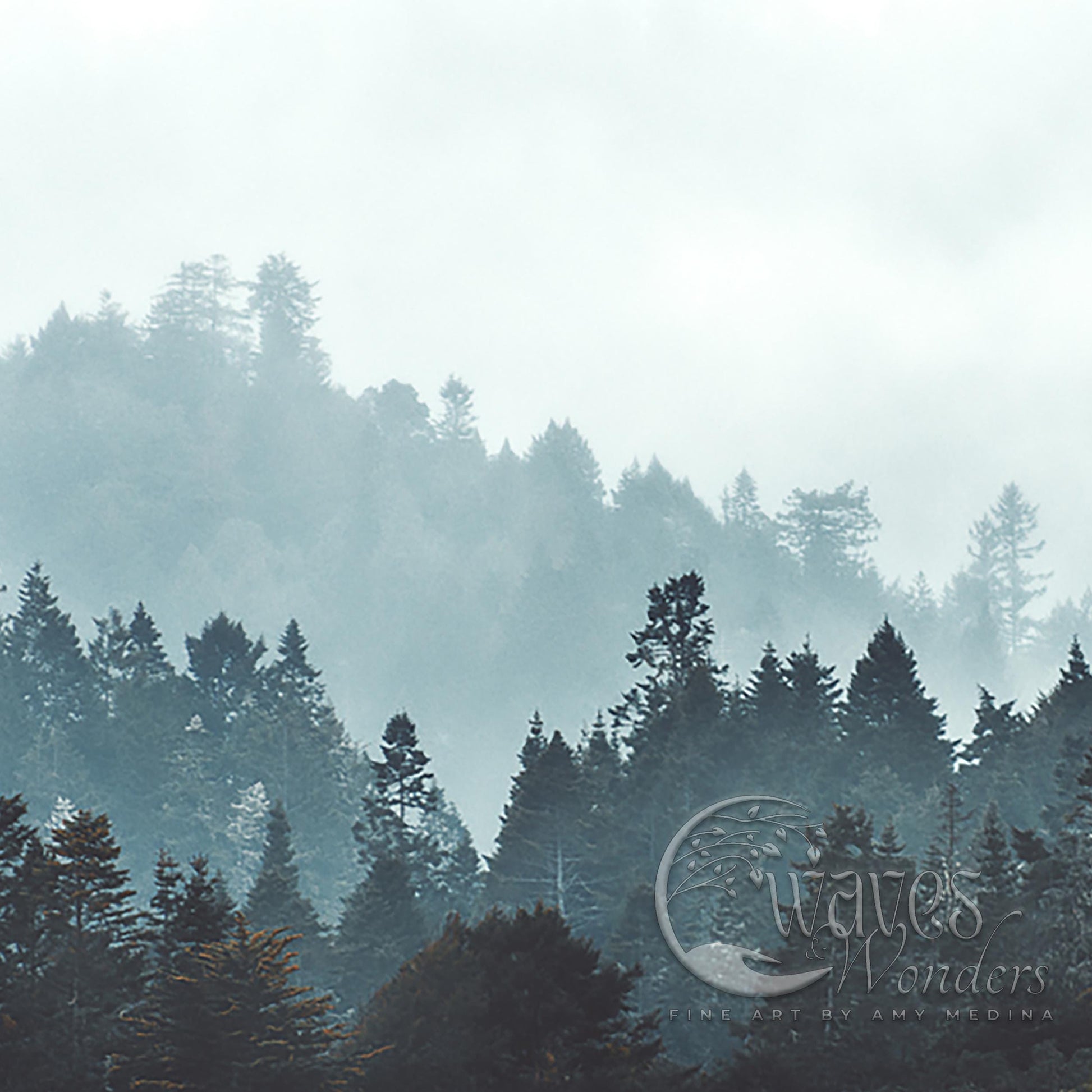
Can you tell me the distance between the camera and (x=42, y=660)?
305 ft

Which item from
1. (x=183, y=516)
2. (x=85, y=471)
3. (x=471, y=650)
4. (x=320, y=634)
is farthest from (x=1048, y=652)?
(x=85, y=471)

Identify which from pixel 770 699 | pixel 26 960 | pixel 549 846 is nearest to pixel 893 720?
pixel 770 699

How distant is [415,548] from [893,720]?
122 m

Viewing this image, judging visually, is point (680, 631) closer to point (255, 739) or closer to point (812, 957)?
point (255, 739)

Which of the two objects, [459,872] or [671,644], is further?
[671,644]

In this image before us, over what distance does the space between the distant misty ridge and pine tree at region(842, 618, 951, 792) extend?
9137 centimetres

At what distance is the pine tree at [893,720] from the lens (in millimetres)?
64875

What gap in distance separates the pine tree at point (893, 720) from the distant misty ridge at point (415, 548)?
91368 mm

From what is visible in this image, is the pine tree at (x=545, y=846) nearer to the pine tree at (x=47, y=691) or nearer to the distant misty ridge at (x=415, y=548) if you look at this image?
the pine tree at (x=47, y=691)

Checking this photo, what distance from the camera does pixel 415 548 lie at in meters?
184

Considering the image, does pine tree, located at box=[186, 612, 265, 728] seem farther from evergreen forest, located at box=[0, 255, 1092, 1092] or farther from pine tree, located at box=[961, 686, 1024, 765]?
pine tree, located at box=[961, 686, 1024, 765]

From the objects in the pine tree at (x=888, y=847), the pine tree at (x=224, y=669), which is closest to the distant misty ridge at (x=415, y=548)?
the pine tree at (x=224, y=669)

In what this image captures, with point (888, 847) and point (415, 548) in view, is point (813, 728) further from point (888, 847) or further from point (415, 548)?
point (415, 548)

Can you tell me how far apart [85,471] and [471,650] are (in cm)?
5094
